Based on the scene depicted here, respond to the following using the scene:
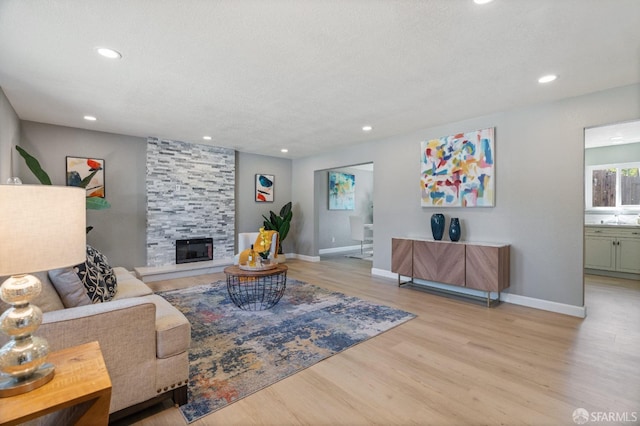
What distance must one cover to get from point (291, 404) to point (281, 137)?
4320 millimetres

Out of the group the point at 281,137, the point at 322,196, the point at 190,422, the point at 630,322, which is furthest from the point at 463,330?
the point at 322,196

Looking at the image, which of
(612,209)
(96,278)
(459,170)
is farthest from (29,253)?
(612,209)

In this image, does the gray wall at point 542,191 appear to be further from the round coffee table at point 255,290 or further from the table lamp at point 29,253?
the table lamp at point 29,253

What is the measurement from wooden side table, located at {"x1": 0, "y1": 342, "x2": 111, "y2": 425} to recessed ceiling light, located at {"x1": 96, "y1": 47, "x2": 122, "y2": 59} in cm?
227

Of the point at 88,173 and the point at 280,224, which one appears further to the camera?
the point at 280,224

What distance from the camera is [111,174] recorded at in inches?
198

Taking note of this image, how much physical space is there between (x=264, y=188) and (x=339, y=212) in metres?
2.35

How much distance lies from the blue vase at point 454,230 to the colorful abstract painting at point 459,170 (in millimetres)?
268

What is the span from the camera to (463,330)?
2951 millimetres

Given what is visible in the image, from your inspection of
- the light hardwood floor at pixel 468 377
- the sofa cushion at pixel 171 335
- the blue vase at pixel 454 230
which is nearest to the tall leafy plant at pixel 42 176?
the sofa cushion at pixel 171 335

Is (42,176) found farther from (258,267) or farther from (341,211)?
(341,211)

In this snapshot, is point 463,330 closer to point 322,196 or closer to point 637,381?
point 637,381

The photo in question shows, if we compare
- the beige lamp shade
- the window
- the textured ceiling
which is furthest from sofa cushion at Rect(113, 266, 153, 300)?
the window

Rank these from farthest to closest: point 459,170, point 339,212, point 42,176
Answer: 1. point 339,212
2. point 459,170
3. point 42,176
